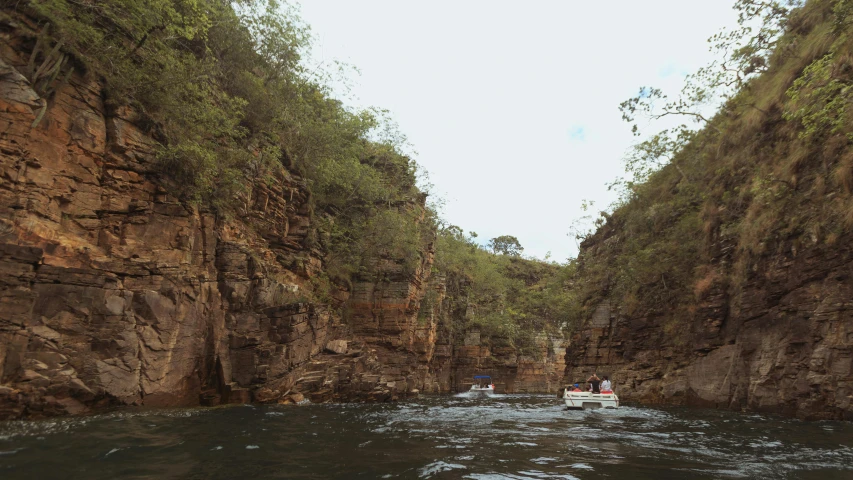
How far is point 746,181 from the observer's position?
76.3 feet

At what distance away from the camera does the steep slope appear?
52.1 ft

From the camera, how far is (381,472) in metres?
7.21

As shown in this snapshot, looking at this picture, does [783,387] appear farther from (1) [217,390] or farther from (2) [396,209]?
(2) [396,209]

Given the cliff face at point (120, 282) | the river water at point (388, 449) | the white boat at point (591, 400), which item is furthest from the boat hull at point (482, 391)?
the river water at point (388, 449)

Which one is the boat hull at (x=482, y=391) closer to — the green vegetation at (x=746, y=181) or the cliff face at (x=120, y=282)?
the green vegetation at (x=746, y=181)

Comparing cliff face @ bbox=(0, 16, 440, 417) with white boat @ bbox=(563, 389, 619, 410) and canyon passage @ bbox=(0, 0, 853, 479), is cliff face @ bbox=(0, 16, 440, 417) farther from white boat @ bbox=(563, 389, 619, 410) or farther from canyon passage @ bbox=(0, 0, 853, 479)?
white boat @ bbox=(563, 389, 619, 410)

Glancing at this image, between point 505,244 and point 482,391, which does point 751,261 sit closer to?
point 482,391

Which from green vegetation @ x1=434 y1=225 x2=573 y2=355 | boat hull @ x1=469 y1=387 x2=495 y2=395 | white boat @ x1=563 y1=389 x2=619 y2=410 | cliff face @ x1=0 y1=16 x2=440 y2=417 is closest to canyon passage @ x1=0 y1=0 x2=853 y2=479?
cliff face @ x1=0 y1=16 x2=440 y2=417

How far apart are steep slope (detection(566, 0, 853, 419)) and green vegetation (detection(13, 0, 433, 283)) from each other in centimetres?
1493

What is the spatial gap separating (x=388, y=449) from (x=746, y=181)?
22525 millimetres

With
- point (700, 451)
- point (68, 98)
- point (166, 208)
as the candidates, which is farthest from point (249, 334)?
point (700, 451)

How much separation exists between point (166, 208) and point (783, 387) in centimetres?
2229

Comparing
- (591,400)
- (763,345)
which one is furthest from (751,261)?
(591,400)

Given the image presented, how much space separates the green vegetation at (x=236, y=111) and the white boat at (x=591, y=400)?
1279 centimetres
